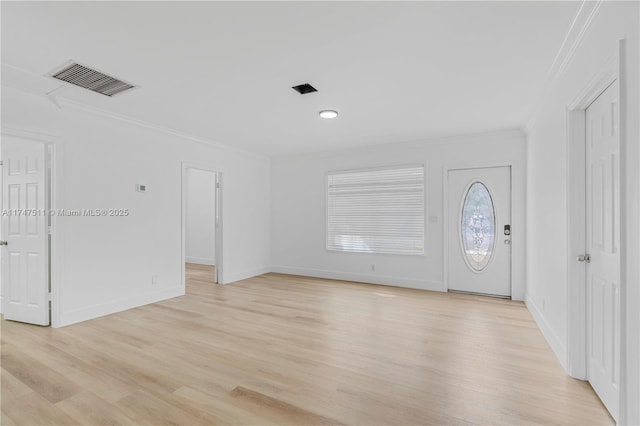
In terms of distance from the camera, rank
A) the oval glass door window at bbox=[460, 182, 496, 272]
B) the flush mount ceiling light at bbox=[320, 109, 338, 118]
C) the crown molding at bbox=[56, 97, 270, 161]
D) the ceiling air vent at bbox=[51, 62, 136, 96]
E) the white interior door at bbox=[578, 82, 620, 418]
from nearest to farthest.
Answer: the white interior door at bbox=[578, 82, 620, 418] → the ceiling air vent at bbox=[51, 62, 136, 96] → the crown molding at bbox=[56, 97, 270, 161] → the flush mount ceiling light at bbox=[320, 109, 338, 118] → the oval glass door window at bbox=[460, 182, 496, 272]

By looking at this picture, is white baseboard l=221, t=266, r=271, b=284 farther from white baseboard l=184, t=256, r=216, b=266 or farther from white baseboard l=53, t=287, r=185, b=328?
white baseboard l=184, t=256, r=216, b=266

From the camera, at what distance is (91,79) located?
302cm

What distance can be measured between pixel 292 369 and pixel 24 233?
3445 millimetres

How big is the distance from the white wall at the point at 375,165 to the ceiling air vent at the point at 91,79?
3.81 meters

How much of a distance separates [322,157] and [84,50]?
14.4ft

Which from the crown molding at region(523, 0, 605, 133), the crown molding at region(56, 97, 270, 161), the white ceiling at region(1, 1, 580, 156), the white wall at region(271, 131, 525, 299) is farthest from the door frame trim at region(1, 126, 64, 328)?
the crown molding at region(523, 0, 605, 133)

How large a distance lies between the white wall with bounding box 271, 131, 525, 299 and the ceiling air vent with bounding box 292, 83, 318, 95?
112 inches

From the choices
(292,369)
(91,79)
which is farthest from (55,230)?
(292,369)

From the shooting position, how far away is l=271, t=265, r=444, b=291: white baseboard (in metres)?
5.43

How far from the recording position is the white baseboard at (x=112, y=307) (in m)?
3.63

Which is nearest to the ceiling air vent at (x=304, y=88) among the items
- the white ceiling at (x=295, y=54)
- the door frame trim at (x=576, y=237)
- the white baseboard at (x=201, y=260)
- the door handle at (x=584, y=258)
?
the white ceiling at (x=295, y=54)

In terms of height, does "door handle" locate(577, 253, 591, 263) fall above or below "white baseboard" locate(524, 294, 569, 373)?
above

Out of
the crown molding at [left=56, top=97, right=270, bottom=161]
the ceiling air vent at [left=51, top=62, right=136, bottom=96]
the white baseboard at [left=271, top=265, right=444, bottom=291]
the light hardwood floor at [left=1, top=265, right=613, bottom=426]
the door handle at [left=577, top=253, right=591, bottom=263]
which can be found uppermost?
the ceiling air vent at [left=51, top=62, right=136, bottom=96]

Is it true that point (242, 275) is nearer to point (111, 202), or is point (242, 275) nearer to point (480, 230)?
point (111, 202)
